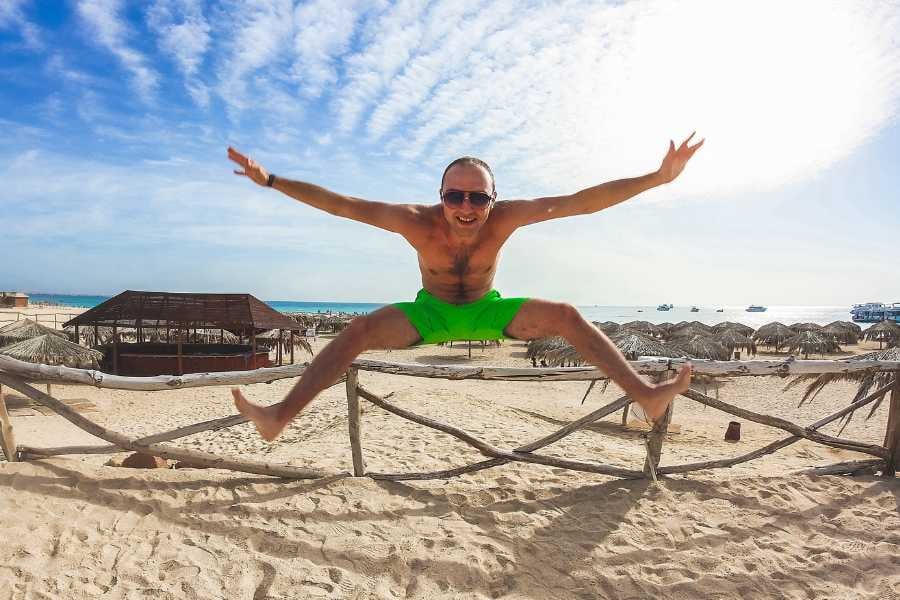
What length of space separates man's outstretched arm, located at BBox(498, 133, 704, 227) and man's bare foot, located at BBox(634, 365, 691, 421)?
2.94ft

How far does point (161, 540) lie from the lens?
120 inches

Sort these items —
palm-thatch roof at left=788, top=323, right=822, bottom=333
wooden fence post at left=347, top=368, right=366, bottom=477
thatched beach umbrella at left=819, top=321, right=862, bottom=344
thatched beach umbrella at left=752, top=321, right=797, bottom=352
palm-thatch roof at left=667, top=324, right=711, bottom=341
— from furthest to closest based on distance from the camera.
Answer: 1. palm-thatch roof at left=788, top=323, right=822, bottom=333
2. thatched beach umbrella at left=819, top=321, right=862, bottom=344
3. thatched beach umbrella at left=752, top=321, right=797, bottom=352
4. palm-thatch roof at left=667, top=324, right=711, bottom=341
5. wooden fence post at left=347, top=368, right=366, bottom=477

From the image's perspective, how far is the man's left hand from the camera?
241cm

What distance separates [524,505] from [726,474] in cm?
217

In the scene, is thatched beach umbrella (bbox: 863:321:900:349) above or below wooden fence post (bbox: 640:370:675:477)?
above

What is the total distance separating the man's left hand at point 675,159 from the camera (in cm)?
241

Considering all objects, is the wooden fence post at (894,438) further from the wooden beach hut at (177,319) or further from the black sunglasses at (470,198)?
the wooden beach hut at (177,319)

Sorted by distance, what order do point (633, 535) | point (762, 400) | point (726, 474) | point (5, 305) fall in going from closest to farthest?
1. point (633, 535)
2. point (726, 474)
3. point (762, 400)
4. point (5, 305)

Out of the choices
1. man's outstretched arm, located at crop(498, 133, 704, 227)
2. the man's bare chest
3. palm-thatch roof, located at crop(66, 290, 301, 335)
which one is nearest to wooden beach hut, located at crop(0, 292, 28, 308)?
palm-thatch roof, located at crop(66, 290, 301, 335)

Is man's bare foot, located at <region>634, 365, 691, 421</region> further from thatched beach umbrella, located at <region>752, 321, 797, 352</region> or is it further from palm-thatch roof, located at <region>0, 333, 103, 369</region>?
thatched beach umbrella, located at <region>752, 321, 797, 352</region>

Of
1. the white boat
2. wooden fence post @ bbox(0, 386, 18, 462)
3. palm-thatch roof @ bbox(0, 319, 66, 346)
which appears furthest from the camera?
the white boat

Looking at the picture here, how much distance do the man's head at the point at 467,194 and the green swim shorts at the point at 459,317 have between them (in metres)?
0.38

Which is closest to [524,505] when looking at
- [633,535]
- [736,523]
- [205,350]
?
[633,535]

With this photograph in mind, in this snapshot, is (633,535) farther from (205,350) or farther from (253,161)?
(205,350)
